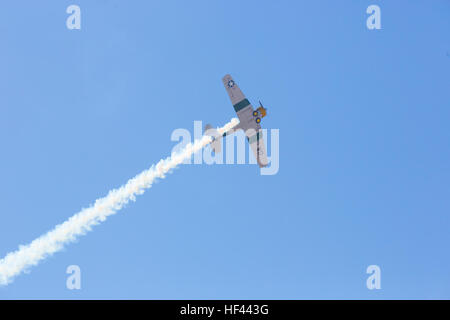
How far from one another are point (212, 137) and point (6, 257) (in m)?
Result: 26.4

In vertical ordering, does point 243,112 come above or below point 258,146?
above

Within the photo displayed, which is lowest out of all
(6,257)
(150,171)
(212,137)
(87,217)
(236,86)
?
(6,257)

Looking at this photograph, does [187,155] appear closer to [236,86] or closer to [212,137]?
[212,137]

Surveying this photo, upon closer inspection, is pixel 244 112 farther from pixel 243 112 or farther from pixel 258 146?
pixel 258 146

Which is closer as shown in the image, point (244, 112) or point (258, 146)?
point (244, 112)

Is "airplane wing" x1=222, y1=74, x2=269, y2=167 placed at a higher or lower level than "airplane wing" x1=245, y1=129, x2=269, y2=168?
higher

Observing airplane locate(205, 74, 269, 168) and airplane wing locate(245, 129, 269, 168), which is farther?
airplane wing locate(245, 129, 269, 168)

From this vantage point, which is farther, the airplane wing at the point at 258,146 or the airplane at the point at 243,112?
the airplane wing at the point at 258,146

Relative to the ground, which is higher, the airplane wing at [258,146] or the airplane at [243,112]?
the airplane at [243,112]

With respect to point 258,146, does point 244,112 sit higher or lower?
higher

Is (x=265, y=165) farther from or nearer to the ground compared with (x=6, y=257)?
farther from the ground

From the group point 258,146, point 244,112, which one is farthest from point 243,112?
point 258,146
